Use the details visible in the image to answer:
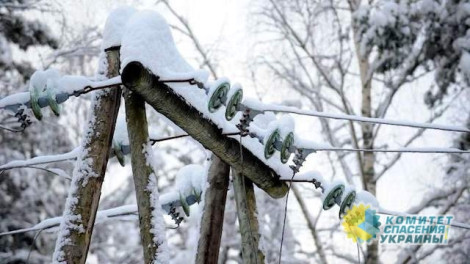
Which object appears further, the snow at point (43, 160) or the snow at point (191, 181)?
the snow at point (191, 181)

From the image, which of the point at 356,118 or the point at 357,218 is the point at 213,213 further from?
the point at 356,118

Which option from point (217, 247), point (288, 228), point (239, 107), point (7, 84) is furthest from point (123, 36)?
point (288, 228)

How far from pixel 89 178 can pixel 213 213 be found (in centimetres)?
79

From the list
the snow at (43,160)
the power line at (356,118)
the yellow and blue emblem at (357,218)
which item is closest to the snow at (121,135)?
the snow at (43,160)

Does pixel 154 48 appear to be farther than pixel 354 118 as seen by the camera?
No

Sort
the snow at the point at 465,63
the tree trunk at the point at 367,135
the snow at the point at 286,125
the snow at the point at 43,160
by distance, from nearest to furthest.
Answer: the snow at the point at 286,125, the snow at the point at 43,160, the snow at the point at 465,63, the tree trunk at the point at 367,135

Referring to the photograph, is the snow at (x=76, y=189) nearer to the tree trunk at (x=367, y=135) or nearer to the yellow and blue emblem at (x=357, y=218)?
the yellow and blue emblem at (x=357, y=218)

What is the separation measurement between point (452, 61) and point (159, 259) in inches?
276

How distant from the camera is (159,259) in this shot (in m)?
2.63

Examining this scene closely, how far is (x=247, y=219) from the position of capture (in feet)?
10.5

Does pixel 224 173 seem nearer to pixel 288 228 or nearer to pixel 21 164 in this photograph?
pixel 21 164

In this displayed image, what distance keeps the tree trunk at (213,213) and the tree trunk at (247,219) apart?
86 millimetres

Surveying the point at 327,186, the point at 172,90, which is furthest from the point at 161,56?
the point at 327,186

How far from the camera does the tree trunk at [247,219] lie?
315 centimetres
